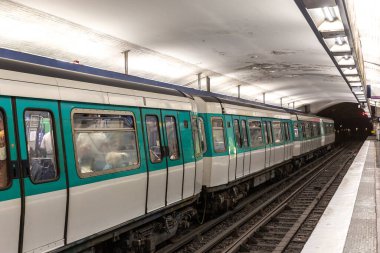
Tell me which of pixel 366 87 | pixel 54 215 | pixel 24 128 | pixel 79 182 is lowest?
pixel 54 215

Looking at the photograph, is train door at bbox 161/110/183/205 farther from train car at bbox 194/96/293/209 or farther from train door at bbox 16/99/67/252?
train door at bbox 16/99/67/252

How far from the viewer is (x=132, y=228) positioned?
6.29 metres

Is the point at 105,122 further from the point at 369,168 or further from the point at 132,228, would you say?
the point at 369,168

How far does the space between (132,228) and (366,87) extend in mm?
15263

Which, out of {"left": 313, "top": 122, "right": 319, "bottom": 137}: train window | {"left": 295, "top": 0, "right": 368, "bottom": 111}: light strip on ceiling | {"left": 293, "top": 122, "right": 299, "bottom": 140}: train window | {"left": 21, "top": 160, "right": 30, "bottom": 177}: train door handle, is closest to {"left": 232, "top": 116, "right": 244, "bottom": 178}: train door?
{"left": 295, "top": 0, "right": 368, "bottom": 111}: light strip on ceiling

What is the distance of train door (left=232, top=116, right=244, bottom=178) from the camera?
1138cm

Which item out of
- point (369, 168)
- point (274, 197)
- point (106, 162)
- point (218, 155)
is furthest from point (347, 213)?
point (369, 168)

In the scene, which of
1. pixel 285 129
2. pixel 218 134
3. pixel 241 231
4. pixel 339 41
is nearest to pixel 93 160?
pixel 241 231

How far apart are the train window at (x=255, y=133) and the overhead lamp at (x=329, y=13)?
5.94m

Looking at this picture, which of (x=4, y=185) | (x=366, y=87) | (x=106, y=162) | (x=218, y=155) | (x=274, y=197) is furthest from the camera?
(x=366, y=87)

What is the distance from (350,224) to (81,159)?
17.6ft

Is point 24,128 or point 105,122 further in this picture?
point 105,122

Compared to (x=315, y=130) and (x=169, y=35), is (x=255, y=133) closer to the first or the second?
(x=169, y=35)

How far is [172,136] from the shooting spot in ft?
24.9
